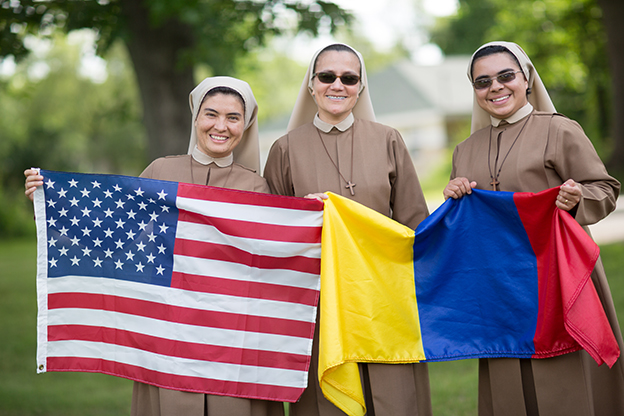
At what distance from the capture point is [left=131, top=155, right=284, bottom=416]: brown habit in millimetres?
3391

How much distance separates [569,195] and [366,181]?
1.17 metres

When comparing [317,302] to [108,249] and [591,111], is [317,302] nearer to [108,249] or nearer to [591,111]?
[108,249]

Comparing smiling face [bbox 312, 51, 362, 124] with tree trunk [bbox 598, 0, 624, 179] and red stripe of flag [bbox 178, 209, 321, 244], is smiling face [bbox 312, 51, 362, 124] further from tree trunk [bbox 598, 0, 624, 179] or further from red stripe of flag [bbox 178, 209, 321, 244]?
tree trunk [bbox 598, 0, 624, 179]

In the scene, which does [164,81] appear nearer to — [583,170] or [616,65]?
[583,170]

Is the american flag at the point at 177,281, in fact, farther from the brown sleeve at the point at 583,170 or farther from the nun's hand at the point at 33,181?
the brown sleeve at the point at 583,170

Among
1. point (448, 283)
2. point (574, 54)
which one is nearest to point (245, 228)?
point (448, 283)

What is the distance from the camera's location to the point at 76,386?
6.79 metres

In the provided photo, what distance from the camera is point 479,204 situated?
142 inches

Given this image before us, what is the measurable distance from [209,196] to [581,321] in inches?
88.0

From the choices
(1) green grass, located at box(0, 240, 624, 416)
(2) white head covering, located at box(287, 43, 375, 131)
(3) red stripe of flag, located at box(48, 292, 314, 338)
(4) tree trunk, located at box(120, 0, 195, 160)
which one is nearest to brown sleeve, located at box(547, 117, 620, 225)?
(2) white head covering, located at box(287, 43, 375, 131)

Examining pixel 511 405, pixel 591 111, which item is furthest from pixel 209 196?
pixel 591 111

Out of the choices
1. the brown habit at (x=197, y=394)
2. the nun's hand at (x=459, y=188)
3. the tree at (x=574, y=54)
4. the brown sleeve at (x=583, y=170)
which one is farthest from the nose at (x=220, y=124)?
the tree at (x=574, y=54)

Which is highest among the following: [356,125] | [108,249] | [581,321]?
[356,125]

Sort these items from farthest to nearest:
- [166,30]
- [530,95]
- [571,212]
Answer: [166,30]
[530,95]
[571,212]
